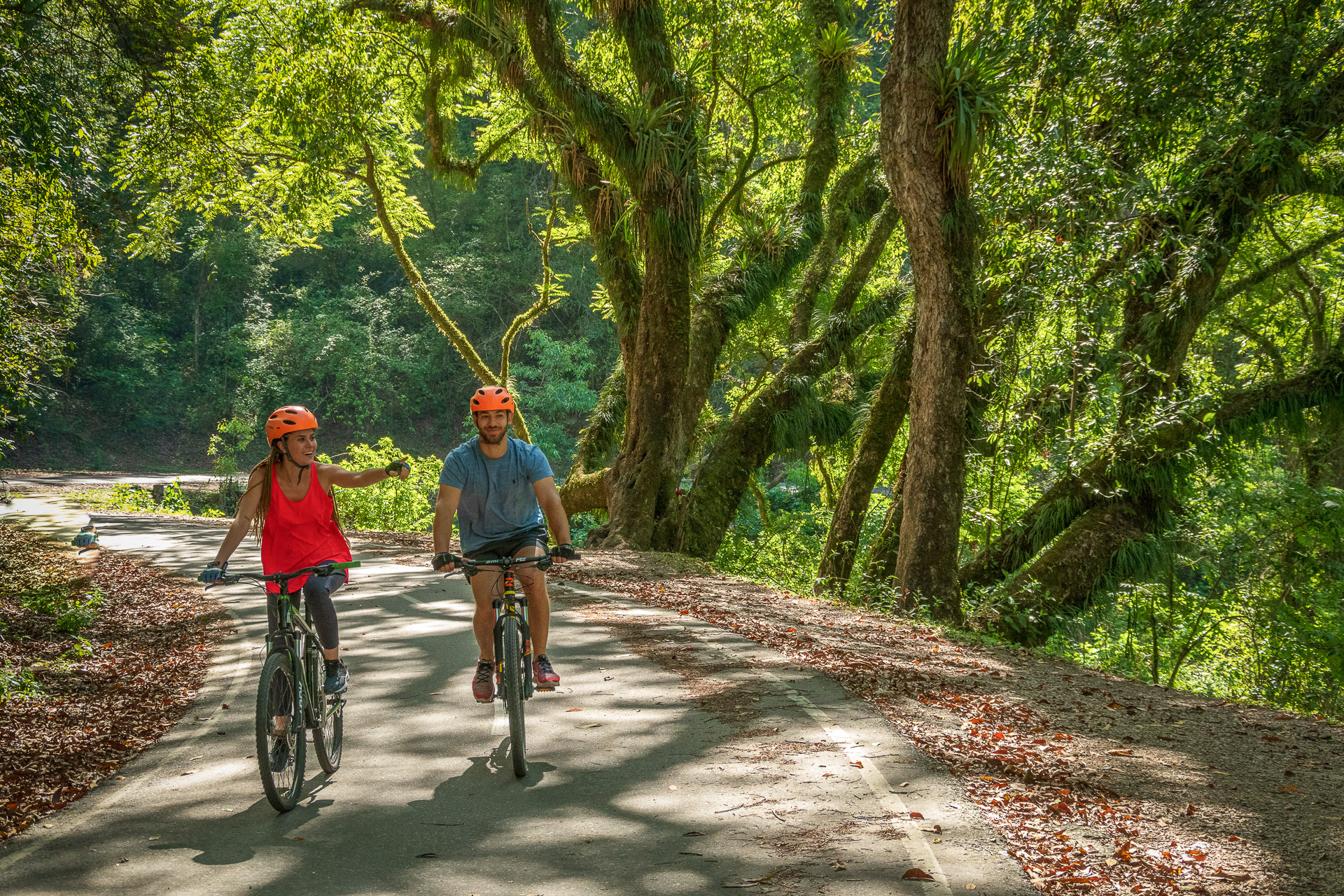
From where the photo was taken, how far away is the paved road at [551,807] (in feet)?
13.5

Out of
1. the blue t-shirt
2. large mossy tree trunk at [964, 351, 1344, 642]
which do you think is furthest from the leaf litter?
large mossy tree trunk at [964, 351, 1344, 642]

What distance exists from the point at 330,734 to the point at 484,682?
0.89m

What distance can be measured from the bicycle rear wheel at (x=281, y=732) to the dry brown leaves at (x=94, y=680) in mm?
1237

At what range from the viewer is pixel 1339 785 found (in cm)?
518

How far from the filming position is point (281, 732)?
4875 mm

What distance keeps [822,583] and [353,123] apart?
40.7 feet

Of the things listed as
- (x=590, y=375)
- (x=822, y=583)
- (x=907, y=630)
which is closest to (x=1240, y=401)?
(x=907, y=630)

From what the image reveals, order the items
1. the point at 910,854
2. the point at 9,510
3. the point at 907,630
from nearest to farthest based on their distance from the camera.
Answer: the point at 910,854
the point at 907,630
the point at 9,510

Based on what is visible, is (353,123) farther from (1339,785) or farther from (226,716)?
(1339,785)

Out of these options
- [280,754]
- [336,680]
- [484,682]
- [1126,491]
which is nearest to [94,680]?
[336,680]

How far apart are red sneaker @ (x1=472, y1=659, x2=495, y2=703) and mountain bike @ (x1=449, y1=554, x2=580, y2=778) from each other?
5cm

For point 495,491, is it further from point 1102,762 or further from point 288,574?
point 1102,762

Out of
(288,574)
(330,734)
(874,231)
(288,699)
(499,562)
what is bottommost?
(330,734)

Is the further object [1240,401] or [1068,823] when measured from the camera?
[1240,401]
